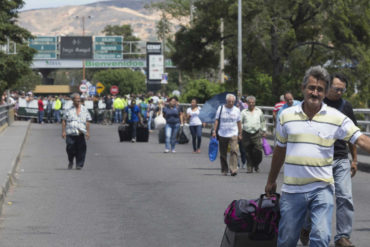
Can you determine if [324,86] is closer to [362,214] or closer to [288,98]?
[362,214]

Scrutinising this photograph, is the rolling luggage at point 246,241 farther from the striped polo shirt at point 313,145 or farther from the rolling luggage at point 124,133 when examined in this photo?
the rolling luggage at point 124,133

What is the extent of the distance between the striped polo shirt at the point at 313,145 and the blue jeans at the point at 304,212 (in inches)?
2.0

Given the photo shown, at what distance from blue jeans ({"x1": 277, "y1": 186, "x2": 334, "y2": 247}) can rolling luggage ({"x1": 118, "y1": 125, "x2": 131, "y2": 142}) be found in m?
24.8

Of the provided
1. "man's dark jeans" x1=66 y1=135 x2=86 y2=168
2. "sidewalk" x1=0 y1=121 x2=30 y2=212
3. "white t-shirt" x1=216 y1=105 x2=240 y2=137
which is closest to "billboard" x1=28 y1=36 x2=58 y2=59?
"sidewalk" x1=0 y1=121 x2=30 y2=212

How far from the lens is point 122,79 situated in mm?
127812

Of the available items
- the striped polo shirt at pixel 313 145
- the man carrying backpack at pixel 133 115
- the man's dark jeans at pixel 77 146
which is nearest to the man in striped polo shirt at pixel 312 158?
the striped polo shirt at pixel 313 145

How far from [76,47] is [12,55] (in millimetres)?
55599

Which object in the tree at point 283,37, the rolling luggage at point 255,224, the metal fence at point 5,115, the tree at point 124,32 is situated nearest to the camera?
the rolling luggage at point 255,224

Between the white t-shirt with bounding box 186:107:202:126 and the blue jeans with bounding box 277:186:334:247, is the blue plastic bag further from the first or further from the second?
the blue jeans with bounding box 277:186:334:247

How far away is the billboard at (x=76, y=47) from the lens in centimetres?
9550

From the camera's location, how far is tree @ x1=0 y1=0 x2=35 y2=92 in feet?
134

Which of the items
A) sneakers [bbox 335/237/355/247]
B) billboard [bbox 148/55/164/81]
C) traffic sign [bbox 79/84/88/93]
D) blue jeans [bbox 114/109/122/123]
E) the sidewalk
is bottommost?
blue jeans [bbox 114/109/122/123]

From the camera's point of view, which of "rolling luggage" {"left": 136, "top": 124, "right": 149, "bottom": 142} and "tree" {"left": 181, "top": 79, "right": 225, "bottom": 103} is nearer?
"rolling luggage" {"left": 136, "top": 124, "right": 149, "bottom": 142}

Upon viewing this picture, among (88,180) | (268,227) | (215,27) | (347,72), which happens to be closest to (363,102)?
(347,72)
